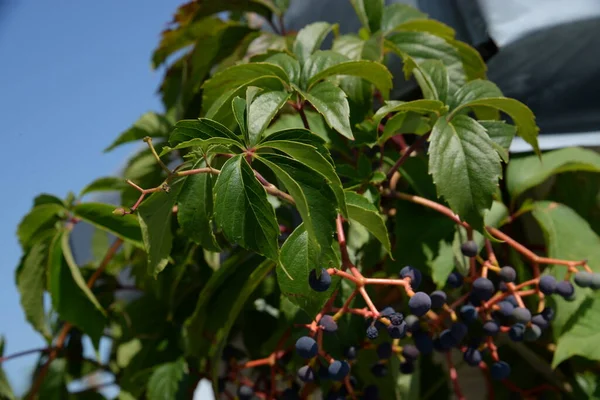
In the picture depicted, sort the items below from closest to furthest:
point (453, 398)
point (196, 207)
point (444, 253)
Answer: point (196, 207) → point (444, 253) → point (453, 398)

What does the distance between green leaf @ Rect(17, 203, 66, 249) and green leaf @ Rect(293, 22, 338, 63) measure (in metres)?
0.45

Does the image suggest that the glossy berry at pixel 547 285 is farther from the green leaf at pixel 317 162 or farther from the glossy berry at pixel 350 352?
the green leaf at pixel 317 162

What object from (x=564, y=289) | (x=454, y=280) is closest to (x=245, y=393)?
(x=454, y=280)

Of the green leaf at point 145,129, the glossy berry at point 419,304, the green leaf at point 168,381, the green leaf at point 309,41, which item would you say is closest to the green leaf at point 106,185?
the green leaf at point 145,129

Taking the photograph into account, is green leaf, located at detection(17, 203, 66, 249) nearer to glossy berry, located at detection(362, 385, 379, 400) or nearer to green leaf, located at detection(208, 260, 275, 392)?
green leaf, located at detection(208, 260, 275, 392)

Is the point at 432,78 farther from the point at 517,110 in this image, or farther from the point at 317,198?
the point at 317,198

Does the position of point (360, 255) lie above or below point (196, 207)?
below

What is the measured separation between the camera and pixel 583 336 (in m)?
0.83

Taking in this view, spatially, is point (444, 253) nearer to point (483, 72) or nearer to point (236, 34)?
point (483, 72)

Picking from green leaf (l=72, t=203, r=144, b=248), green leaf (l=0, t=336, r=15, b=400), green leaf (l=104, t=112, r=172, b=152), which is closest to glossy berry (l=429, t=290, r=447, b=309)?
green leaf (l=72, t=203, r=144, b=248)

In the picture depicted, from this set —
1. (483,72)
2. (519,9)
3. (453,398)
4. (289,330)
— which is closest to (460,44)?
(483,72)

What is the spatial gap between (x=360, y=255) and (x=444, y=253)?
11 centimetres

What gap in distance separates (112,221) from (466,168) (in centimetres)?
48

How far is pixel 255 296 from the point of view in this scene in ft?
3.17
